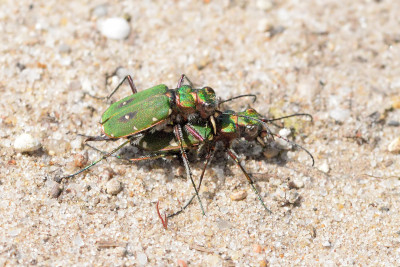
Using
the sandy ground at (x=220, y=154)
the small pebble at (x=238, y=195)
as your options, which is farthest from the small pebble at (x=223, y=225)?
the small pebble at (x=238, y=195)

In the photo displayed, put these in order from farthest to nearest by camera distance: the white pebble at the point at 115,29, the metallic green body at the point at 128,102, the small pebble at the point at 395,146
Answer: the white pebble at the point at 115,29 → the small pebble at the point at 395,146 → the metallic green body at the point at 128,102

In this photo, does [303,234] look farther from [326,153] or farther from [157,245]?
[157,245]

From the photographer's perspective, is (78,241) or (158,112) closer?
(78,241)

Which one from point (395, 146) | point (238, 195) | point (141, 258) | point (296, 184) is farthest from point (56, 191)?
point (395, 146)

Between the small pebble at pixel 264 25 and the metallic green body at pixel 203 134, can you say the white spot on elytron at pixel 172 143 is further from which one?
the small pebble at pixel 264 25

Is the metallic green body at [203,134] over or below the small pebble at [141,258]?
over

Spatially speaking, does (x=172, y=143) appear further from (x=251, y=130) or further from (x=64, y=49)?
(x=64, y=49)

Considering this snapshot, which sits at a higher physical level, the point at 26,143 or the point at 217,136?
the point at 26,143
